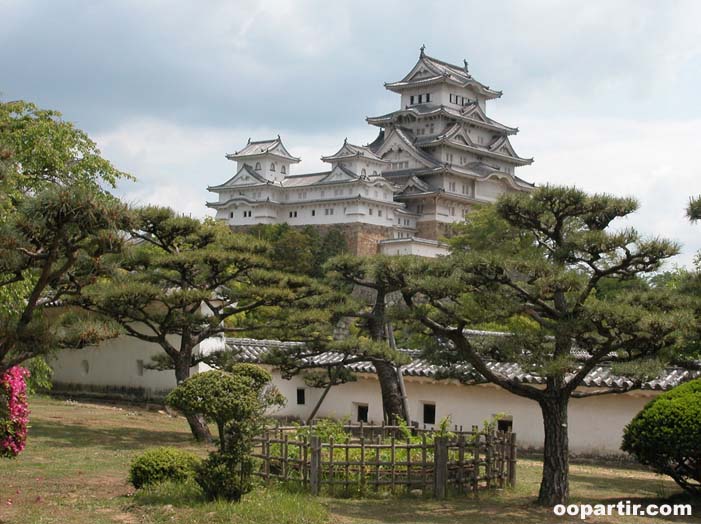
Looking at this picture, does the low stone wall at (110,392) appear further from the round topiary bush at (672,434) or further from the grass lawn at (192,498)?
the round topiary bush at (672,434)

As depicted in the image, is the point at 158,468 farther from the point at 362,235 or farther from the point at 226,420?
the point at 362,235

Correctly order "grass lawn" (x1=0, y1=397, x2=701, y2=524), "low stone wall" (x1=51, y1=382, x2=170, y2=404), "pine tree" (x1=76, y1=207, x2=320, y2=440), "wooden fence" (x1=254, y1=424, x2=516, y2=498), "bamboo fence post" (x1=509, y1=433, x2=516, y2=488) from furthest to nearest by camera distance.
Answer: "low stone wall" (x1=51, y1=382, x2=170, y2=404), "pine tree" (x1=76, y1=207, x2=320, y2=440), "bamboo fence post" (x1=509, y1=433, x2=516, y2=488), "wooden fence" (x1=254, y1=424, x2=516, y2=498), "grass lawn" (x1=0, y1=397, x2=701, y2=524)

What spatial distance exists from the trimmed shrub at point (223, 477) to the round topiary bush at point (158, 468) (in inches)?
30.7

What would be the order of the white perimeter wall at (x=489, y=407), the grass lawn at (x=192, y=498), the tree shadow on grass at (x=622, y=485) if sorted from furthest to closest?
the white perimeter wall at (x=489, y=407)
the tree shadow on grass at (x=622, y=485)
the grass lawn at (x=192, y=498)

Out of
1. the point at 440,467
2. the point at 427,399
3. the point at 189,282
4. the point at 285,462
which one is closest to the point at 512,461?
the point at 440,467

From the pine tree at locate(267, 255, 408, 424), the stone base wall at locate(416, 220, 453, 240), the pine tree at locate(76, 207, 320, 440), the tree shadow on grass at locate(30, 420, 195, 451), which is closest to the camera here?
the pine tree at locate(267, 255, 408, 424)

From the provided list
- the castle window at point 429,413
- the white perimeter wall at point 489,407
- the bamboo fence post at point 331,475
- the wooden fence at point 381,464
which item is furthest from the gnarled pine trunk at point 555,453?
the castle window at point 429,413

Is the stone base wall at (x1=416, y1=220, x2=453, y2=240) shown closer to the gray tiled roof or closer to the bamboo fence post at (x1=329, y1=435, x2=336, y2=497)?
the gray tiled roof

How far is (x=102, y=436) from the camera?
16.2m

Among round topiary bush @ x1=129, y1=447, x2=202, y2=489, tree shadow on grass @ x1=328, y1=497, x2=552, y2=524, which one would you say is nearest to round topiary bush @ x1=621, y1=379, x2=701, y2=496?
tree shadow on grass @ x1=328, y1=497, x2=552, y2=524

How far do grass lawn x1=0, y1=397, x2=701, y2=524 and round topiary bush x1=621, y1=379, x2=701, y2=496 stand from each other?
583 millimetres

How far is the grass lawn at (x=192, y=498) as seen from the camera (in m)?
9.14

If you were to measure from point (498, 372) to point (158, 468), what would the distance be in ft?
30.3

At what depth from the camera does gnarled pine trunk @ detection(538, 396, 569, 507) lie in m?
10.5
